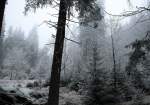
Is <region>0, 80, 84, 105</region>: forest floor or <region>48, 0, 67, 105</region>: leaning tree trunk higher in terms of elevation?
<region>48, 0, 67, 105</region>: leaning tree trunk

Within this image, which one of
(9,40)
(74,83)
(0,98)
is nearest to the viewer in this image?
(0,98)

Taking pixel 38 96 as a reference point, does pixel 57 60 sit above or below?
above

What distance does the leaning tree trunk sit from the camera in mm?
7926

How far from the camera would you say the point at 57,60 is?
8.07m

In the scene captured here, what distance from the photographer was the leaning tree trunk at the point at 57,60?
7926 millimetres

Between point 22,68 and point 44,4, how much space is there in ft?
161

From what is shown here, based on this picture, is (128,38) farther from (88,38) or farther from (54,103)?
(54,103)

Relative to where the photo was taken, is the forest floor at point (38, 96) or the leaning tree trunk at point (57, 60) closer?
the leaning tree trunk at point (57, 60)

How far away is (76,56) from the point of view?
145 ft

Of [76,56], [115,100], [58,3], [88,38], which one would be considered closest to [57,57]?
[58,3]

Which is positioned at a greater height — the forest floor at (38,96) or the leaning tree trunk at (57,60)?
the leaning tree trunk at (57,60)

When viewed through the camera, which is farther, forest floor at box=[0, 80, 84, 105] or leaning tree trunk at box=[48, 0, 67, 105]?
forest floor at box=[0, 80, 84, 105]

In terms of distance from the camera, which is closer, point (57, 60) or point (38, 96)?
point (57, 60)

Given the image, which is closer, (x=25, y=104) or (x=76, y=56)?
(x=25, y=104)
